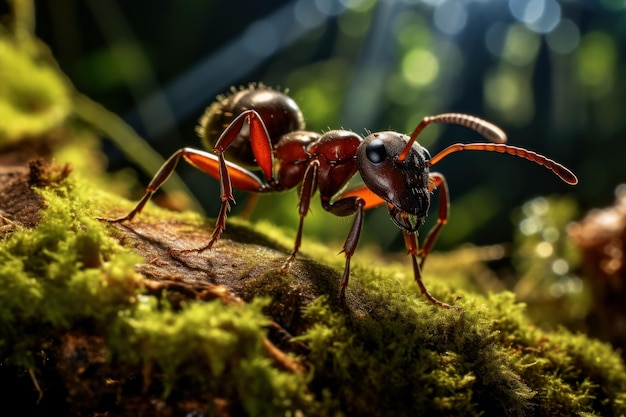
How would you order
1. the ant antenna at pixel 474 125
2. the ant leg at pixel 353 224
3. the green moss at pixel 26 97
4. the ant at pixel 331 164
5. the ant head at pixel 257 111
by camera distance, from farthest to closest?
the green moss at pixel 26 97 → the ant head at pixel 257 111 → the ant at pixel 331 164 → the ant antenna at pixel 474 125 → the ant leg at pixel 353 224

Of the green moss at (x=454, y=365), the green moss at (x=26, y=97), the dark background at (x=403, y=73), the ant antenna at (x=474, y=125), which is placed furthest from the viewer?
the dark background at (x=403, y=73)

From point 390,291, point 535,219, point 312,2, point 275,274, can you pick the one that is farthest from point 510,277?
point 312,2

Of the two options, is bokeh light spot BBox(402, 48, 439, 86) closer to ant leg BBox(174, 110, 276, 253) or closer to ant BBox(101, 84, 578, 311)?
ant BBox(101, 84, 578, 311)

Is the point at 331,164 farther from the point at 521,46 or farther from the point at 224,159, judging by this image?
the point at 521,46

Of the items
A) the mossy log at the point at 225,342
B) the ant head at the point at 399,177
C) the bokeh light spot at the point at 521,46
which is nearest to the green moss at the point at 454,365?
the mossy log at the point at 225,342

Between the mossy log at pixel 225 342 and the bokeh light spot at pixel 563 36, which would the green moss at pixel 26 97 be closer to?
the mossy log at pixel 225 342

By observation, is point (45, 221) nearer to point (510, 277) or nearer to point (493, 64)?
point (510, 277)

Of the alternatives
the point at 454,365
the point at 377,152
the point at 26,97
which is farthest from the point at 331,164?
the point at 26,97

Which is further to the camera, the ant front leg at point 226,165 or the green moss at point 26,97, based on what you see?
the green moss at point 26,97
